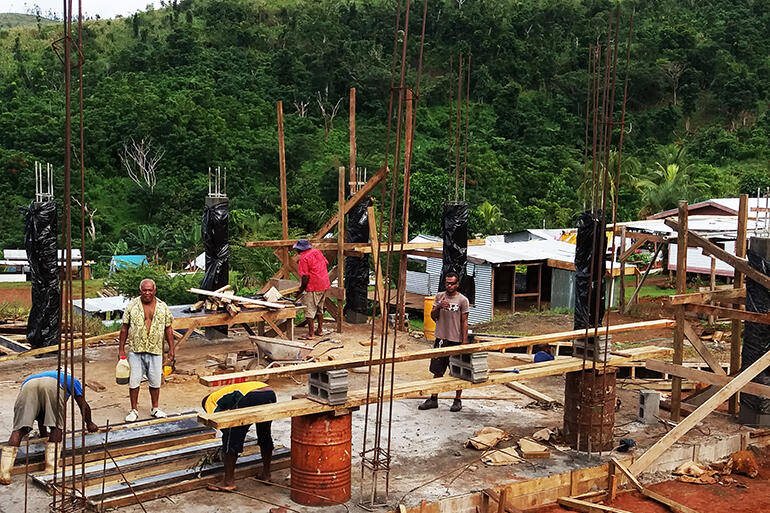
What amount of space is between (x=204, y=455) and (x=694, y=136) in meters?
42.8

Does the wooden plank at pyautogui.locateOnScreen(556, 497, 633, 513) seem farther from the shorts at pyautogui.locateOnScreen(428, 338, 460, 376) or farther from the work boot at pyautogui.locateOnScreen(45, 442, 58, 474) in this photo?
the work boot at pyautogui.locateOnScreen(45, 442, 58, 474)

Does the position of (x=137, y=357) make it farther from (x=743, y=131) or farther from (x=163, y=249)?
(x=743, y=131)

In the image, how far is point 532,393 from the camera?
10.6 meters

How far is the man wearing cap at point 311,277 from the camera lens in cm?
1310

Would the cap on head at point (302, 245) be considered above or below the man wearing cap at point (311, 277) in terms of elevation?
above

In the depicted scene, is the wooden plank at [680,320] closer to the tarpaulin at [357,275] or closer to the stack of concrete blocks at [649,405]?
the stack of concrete blocks at [649,405]

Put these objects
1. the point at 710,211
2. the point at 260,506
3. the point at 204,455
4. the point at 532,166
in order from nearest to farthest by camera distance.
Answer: the point at 260,506 → the point at 204,455 → the point at 710,211 → the point at 532,166

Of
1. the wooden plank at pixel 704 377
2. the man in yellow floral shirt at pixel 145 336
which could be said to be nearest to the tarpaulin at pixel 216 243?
the man in yellow floral shirt at pixel 145 336

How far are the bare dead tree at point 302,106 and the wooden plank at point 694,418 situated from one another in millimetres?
37358

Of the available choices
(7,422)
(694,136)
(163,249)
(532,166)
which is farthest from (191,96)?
(7,422)

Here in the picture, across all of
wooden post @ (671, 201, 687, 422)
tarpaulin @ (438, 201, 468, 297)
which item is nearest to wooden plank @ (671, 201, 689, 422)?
wooden post @ (671, 201, 687, 422)

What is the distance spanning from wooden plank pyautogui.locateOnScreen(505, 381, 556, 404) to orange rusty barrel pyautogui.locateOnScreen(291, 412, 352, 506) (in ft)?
12.0

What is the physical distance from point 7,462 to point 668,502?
5804 mm

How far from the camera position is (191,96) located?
42375 millimetres
